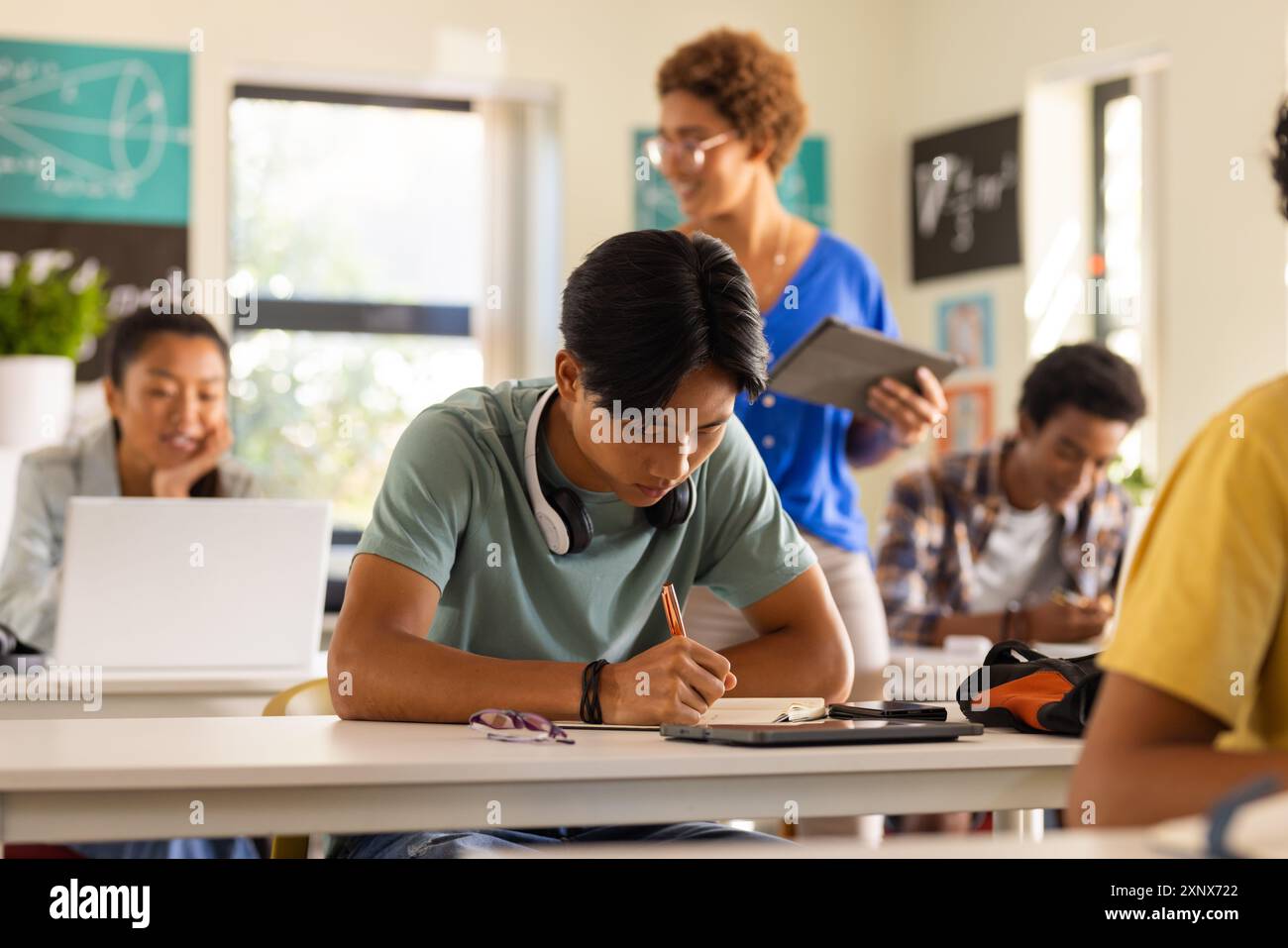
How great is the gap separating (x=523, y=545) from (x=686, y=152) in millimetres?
1093

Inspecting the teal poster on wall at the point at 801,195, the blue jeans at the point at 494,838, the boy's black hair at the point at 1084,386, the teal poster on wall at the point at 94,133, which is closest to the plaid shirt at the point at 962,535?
the boy's black hair at the point at 1084,386

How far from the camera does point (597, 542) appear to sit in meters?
1.85

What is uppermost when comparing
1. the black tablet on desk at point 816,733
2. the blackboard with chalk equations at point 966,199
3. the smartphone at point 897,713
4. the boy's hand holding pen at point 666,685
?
the blackboard with chalk equations at point 966,199

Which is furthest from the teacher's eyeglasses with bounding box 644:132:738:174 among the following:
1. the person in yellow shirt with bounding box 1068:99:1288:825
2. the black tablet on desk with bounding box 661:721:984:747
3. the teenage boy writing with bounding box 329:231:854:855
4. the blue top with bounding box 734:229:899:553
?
the person in yellow shirt with bounding box 1068:99:1288:825

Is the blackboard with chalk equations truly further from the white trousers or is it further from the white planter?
the white trousers

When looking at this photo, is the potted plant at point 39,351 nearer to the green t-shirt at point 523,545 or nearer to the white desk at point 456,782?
the green t-shirt at point 523,545

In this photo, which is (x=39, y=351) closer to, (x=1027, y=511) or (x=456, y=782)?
(x=1027, y=511)

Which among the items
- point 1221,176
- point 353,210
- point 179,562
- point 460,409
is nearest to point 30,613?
point 179,562

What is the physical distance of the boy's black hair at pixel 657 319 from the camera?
1674 mm

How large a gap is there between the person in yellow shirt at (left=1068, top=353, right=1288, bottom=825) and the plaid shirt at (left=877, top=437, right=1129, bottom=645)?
254 centimetres

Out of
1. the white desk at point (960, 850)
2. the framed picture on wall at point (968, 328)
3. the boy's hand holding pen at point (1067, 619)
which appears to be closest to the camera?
the white desk at point (960, 850)

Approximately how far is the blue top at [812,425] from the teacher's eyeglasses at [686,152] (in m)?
0.26

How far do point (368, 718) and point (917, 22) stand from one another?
5.33 meters
